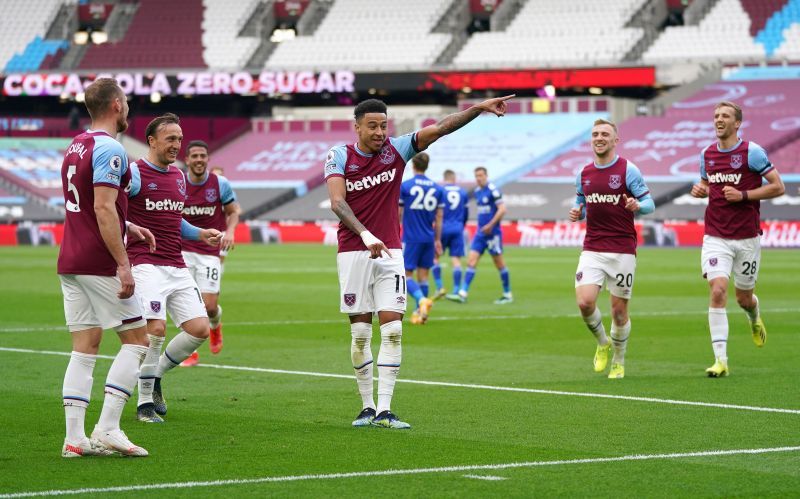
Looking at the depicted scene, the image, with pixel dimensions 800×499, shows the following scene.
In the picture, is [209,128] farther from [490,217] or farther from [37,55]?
[490,217]

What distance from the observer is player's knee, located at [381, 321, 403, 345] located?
10297 millimetres

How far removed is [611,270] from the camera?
13.5 m

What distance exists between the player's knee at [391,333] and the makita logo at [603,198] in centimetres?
392

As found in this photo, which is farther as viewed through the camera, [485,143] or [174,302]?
A: [485,143]

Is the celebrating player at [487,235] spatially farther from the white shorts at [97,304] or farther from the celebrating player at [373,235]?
the white shorts at [97,304]

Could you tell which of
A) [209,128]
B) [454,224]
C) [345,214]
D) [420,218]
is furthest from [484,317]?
[209,128]

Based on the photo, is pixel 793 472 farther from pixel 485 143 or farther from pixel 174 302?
pixel 485 143

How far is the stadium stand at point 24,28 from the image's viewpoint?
68375 millimetres

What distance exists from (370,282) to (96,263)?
247 centimetres

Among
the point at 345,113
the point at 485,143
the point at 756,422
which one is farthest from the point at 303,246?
the point at 756,422

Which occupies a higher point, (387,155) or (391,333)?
(387,155)

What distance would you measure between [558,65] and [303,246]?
17284 millimetres

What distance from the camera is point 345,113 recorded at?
6950 centimetres

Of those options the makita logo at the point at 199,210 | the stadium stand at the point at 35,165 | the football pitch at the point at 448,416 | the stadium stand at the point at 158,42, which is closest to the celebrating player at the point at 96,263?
the football pitch at the point at 448,416
